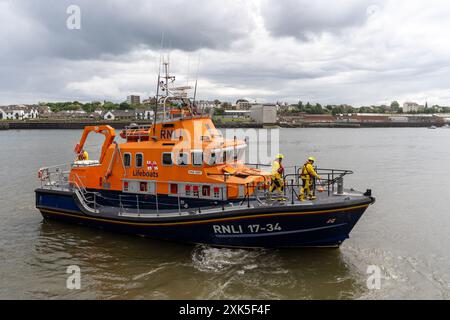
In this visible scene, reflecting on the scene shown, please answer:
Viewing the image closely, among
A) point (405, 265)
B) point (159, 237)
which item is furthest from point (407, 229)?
point (159, 237)

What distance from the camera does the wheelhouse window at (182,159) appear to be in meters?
10.4

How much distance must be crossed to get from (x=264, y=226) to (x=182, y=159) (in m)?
2.98

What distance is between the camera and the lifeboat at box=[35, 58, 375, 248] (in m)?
9.32

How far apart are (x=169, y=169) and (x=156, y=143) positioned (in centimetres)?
94

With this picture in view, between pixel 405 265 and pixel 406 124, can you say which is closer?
pixel 405 265

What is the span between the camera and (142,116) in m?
107

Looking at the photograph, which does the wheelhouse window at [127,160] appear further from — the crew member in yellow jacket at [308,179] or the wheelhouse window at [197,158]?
the crew member in yellow jacket at [308,179]

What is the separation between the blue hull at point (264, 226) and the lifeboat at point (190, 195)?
2 cm

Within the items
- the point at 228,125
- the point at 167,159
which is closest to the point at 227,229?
the point at 167,159

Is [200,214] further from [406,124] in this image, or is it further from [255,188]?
[406,124]

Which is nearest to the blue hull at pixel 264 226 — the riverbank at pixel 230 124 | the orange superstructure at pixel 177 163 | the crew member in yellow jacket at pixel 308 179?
the crew member in yellow jacket at pixel 308 179

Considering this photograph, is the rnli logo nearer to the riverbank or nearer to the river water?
the river water
